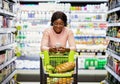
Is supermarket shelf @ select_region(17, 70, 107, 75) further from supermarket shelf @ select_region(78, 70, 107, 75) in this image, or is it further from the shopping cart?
the shopping cart

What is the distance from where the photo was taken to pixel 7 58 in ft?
17.6

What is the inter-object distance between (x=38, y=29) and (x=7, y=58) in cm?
207

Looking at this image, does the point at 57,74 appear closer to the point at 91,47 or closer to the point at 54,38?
the point at 54,38

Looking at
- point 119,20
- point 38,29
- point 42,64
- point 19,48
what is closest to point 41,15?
point 38,29

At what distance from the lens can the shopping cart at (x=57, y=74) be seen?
351 centimetres

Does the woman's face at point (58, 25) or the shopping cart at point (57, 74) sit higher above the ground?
the woman's face at point (58, 25)

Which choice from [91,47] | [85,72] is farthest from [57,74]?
[91,47]

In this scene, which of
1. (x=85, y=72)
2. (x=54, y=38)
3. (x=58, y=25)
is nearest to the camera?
(x=58, y=25)

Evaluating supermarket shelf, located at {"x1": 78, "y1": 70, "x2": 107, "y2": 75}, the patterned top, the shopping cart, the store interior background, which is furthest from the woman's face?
supermarket shelf, located at {"x1": 78, "y1": 70, "x2": 107, "y2": 75}

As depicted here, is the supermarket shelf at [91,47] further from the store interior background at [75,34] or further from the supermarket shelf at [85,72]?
the supermarket shelf at [85,72]

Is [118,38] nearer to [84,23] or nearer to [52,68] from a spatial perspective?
[52,68]

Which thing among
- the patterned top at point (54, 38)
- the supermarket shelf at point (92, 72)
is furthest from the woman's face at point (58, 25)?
the supermarket shelf at point (92, 72)

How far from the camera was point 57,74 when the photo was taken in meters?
3.50

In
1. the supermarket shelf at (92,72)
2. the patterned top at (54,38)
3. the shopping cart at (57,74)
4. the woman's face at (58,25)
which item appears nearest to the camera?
the shopping cart at (57,74)
